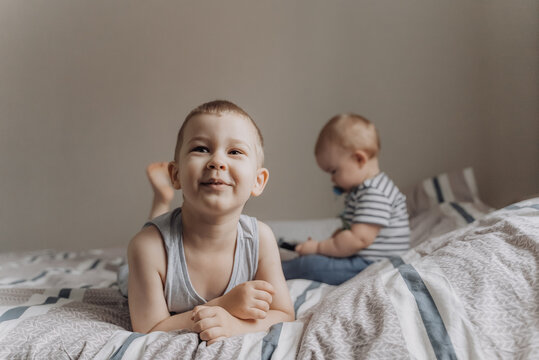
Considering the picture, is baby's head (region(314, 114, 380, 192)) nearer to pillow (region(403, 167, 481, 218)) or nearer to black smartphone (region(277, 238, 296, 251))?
black smartphone (region(277, 238, 296, 251))

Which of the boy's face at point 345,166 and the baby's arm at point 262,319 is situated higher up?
the boy's face at point 345,166

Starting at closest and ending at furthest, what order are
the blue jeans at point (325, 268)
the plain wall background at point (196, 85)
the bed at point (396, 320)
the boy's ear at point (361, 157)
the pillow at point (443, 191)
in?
the bed at point (396, 320) < the blue jeans at point (325, 268) < the boy's ear at point (361, 157) < the pillow at point (443, 191) < the plain wall background at point (196, 85)

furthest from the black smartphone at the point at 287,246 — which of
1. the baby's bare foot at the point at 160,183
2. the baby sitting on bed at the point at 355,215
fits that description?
the baby's bare foot at the point at 160,183

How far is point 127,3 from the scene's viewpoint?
2156mm

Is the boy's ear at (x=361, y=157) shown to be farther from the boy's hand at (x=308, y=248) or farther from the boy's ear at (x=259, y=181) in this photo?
the boy's ear at (x=259, y=181)

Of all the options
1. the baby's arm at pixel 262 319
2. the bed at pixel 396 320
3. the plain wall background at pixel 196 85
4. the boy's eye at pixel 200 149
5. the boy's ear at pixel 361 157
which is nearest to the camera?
Answer: the bed at pixel 396 320

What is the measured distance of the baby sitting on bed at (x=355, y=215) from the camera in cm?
134

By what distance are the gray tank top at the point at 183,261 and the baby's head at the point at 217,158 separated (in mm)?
65

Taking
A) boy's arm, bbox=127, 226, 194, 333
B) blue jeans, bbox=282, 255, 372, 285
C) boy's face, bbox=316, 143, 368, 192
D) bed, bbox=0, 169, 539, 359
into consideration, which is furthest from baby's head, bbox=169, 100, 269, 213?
boy's face, bbox=316, 143, 368, 192

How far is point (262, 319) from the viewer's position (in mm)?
825

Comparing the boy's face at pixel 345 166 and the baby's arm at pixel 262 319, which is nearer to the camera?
the baby's arm at pixel 262 319

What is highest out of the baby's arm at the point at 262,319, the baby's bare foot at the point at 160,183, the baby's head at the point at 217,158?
the baby's head at the point at 217,158

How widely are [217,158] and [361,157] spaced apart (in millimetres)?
731

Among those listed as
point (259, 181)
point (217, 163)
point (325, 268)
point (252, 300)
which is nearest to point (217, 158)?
point (217, 163)
